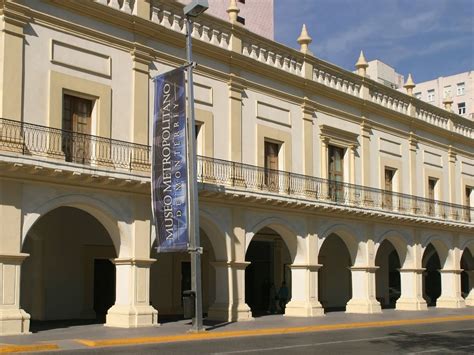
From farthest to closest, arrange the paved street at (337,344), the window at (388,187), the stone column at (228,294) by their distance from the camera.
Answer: the window at (388,187) < the stone column at (228,294) < the paved street at (337,344)

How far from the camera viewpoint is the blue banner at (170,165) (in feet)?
56.1

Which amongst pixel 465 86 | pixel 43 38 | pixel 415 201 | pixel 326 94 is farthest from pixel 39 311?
pixel 465 86

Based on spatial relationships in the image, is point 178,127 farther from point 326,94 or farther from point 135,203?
point 326,94

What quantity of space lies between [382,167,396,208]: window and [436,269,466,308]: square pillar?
512 cm

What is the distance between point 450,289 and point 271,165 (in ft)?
39.6

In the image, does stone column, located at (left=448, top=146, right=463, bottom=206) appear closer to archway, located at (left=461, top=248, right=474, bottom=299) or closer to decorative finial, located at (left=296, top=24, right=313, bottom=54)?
archway, located at (left=461, top=248, right=474, bottom=299)

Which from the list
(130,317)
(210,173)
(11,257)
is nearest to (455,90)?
(210,173)

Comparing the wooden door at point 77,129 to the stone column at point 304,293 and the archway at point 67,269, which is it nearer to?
the archway at point 67,269

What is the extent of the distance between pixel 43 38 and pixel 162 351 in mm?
8208

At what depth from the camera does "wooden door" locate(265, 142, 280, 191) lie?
2259 centimetres

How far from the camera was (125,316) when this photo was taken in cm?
1762

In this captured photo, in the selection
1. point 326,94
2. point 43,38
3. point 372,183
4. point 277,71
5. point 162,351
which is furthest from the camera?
point 372,183

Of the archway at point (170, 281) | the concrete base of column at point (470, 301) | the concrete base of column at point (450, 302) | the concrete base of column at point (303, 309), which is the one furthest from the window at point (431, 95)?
the archway at point (170, 281)

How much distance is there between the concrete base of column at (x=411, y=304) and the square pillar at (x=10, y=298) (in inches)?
657
